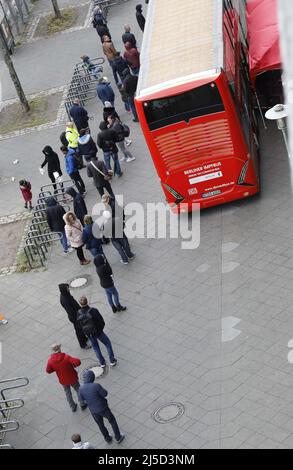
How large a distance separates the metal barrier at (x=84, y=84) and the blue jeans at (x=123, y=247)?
10.2 metres

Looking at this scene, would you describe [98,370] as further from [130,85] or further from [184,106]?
[130,85]

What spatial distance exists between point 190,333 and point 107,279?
177cm

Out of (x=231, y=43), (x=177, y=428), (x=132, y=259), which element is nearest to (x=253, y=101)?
(x=231, y=43)

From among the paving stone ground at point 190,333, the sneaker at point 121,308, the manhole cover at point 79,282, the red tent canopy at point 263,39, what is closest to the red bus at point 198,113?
the red tent canopy at point 263,39

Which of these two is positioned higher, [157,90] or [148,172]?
[157,90]

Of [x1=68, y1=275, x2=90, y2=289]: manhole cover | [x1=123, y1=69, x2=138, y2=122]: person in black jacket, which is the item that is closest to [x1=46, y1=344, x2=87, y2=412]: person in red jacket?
[x1=68, y1=275, x2=90, y2=289]: manhole cover

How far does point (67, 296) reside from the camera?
48.1 ft

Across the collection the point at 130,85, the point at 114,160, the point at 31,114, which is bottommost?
the point at 31,114

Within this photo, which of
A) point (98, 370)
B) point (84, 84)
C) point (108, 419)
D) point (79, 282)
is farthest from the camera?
point (84, 84)

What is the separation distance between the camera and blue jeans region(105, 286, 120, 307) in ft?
50.1

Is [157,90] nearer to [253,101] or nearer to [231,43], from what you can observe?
[231,43]

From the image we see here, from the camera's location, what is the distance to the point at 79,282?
1748cm

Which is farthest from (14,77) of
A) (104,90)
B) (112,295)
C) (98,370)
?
(98,370)

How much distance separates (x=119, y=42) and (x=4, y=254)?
13196 mm
